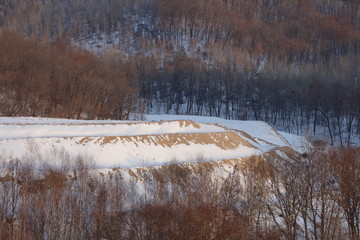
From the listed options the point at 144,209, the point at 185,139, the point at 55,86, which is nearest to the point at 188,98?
the point at 55,86

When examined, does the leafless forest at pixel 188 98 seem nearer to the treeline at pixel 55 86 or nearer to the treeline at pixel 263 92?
the treeline at pixel 55 86

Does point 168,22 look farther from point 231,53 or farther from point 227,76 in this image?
point 227,76

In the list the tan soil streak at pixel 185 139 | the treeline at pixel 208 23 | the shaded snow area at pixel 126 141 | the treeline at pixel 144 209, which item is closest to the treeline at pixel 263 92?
the treeline at pixel 208 23

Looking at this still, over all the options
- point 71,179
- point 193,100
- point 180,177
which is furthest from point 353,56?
point 71,179

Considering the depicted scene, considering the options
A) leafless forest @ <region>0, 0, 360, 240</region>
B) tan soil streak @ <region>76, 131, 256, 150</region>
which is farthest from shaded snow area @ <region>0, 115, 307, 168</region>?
leafless forest @ <region>0, 0, 360, 240</region>

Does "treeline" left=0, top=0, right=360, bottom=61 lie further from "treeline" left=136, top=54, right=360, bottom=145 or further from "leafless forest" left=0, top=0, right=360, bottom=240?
"treeline" left=136, top=54, right=360, bottom=145

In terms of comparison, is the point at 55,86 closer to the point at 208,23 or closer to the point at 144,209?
the point at 144,209
